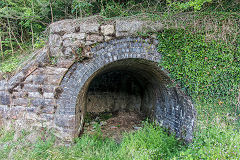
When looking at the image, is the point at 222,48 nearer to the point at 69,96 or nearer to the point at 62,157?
the point at 69,96

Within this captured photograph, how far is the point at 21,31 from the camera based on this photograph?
258 inches

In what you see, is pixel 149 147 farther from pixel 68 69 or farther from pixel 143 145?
pixel 68 69

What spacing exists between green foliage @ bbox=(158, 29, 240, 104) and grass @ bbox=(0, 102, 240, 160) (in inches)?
14.4

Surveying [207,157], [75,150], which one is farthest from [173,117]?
[75,150]

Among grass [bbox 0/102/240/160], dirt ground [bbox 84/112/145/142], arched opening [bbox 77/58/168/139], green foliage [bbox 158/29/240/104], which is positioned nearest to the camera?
grass [bbox 0/102/240/160]

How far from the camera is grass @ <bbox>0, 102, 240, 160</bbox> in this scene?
132 inches

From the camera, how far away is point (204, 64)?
379cm

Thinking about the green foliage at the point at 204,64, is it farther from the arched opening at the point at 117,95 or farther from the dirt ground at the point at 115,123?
the arched opening at the point at 117,95

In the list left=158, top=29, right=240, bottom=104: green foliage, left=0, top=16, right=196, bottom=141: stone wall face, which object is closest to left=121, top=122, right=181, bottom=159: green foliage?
left=0, top=16, right=196, bottom=141: stone wall face

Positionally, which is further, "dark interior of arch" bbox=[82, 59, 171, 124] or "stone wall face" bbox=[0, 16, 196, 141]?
"dark interior of arch" bbox=[82, 59, 171, 124]

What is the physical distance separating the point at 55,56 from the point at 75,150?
2447 mm

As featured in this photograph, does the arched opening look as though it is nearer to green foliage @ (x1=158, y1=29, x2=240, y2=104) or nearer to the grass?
the grass

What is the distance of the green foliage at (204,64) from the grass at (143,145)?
0.37m

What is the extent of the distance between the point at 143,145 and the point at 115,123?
110 inches
